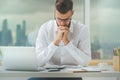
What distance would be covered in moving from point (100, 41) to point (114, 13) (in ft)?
1.39

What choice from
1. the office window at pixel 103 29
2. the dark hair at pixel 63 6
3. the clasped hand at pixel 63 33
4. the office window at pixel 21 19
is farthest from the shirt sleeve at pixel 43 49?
the office window at pixel 103 29

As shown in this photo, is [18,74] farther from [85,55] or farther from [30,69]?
[85,55]

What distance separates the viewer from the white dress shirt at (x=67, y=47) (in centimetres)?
209

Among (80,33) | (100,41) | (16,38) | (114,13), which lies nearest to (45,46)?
(80,33)

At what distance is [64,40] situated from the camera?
84.3 inches

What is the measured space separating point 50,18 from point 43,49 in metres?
1.05

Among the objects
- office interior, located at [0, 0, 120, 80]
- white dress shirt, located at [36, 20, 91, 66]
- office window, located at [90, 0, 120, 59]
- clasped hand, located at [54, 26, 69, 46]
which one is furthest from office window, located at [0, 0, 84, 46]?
clasped hand, located at [54, 26, 69, 46]

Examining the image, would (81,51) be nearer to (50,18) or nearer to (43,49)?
(43,49)

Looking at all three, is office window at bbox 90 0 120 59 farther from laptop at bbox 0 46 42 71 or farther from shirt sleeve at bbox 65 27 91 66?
laptop at bbox 0 46 42 71

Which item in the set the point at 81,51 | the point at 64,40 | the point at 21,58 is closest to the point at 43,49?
the point at 64,40

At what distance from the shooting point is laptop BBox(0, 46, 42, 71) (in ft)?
4.86

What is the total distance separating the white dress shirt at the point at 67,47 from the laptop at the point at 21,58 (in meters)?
0.45

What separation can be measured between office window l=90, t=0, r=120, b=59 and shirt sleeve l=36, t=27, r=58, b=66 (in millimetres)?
1040

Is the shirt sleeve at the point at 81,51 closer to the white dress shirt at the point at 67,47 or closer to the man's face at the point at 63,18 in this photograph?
the white dress shirt at the point at 67,47
